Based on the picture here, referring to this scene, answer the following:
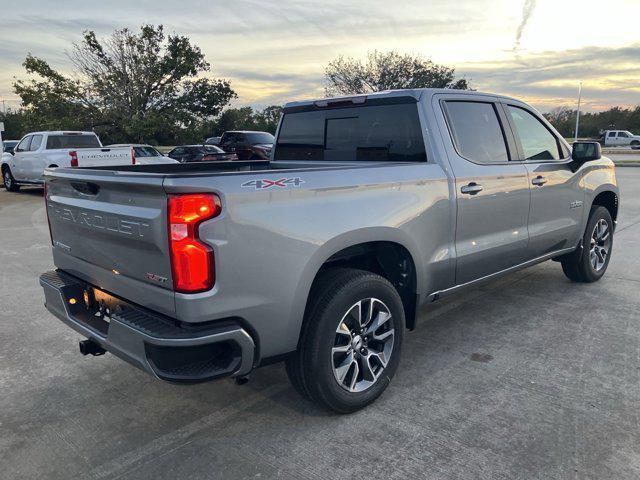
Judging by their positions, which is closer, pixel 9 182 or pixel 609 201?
pixel 609 201

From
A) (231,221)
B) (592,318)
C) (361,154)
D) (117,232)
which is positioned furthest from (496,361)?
(117,232)

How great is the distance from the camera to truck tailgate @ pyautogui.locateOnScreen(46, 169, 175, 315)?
7.96 ft

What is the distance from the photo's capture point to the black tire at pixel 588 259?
5.36m

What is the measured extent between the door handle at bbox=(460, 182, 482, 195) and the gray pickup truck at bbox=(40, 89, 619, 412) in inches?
0.5

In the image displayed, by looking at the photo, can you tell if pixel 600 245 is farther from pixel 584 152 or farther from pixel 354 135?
pixel 354 135

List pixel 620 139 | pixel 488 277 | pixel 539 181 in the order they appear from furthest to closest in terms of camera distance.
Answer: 1. pixel 620 139
2. pixel 539 181
3. pixel 488 277

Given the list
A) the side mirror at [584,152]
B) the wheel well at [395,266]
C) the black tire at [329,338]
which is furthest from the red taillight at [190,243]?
the side mirror at [584,152]

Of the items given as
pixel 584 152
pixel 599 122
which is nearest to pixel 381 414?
pixel 584 152

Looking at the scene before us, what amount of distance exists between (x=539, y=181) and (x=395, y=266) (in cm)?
176

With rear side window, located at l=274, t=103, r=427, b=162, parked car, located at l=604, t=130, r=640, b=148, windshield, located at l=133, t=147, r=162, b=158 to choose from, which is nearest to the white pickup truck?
windshield, located at l=133, t=147, r=162, b=158

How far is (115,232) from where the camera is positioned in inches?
105

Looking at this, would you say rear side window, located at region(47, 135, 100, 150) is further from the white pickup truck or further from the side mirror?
the side mirror

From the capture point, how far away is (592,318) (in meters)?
4.59

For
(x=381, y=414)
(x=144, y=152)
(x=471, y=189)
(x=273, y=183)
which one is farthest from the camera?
(x=144, y=152)
